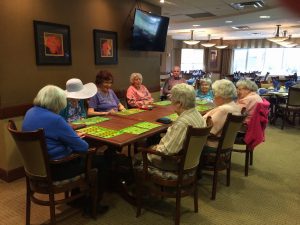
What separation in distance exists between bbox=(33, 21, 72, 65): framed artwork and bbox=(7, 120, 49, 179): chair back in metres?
1.49

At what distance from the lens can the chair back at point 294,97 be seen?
5.18 m

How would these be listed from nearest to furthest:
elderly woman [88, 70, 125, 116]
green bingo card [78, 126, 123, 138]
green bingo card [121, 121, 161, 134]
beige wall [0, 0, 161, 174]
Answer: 1. green bingo card [78, 126, 123, 138]
2. green bingo card [121, 121, 161, 134]
3. beige wall [0, 0, 161, 174]
4. elderly woman [88, 70, 125, 116]

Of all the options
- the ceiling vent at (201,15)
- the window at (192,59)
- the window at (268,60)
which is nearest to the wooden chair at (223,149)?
the ceiling vent at (201,15)

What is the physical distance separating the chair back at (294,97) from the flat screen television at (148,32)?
267 cm

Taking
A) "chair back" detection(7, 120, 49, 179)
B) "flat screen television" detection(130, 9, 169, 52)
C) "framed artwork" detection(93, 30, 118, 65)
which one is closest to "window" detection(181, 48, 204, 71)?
"flat screen television" detection(130, 9, 169, 52)

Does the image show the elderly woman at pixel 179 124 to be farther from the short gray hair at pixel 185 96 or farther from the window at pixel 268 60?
the window at pixel 268 60

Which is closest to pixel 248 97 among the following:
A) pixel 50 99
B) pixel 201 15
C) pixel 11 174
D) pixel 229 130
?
pixel 229 130

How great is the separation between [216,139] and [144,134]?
29.2 inches

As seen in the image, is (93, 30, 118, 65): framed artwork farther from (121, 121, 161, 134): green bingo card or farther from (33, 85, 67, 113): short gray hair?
(33, 85, 67, 113): short gray hair

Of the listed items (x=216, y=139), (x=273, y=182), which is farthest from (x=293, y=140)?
(x=216, y=139)

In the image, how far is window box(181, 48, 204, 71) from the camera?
13598 millimetres

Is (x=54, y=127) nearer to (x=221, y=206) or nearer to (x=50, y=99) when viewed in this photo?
(x=50, y=99)

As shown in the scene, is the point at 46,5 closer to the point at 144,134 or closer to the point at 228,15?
the point at 144,134

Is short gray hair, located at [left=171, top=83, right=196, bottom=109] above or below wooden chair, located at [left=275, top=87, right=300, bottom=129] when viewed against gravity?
above
